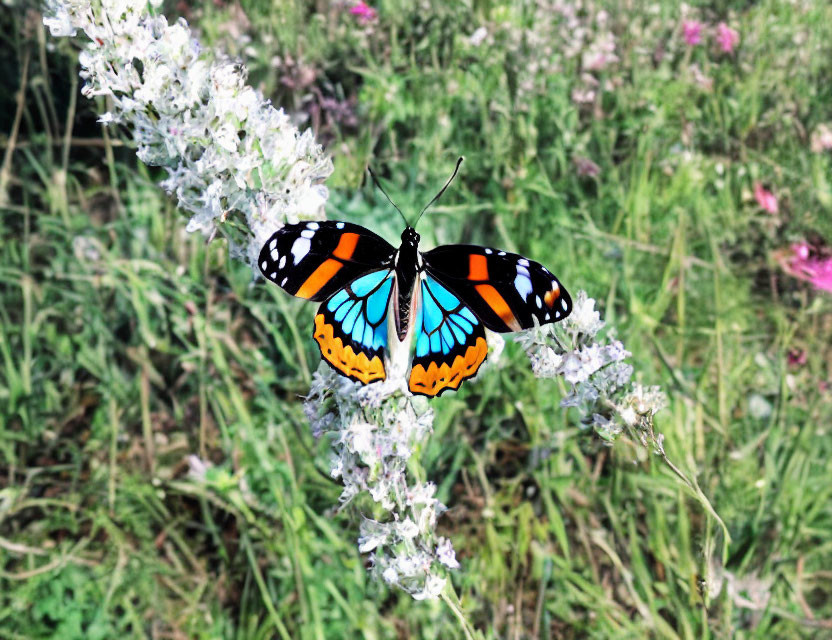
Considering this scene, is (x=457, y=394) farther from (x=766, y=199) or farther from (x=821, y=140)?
(x=821, y=140)

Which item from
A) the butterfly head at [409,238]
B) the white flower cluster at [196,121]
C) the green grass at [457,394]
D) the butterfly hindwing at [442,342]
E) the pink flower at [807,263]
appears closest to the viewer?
the white flower cluster at [196,121]

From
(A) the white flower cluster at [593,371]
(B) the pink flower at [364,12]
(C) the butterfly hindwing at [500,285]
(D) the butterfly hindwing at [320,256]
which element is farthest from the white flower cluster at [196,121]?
(B) the pink flower at [364,12]

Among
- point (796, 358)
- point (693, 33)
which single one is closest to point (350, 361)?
point (796, 358)

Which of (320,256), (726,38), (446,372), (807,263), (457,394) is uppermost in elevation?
(726,38)

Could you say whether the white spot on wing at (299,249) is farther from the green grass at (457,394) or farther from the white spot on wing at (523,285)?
the green grass at (457,394)

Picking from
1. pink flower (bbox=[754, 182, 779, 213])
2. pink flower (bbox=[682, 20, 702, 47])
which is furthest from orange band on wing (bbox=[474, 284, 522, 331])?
pink flower (bbox=[682, 20, 702, 47])

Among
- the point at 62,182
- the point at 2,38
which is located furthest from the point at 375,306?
the point at 2,38

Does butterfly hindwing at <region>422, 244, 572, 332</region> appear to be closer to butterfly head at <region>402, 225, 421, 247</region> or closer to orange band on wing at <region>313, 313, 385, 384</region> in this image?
butterfly head at <region>402, 225, 421, 247</region>

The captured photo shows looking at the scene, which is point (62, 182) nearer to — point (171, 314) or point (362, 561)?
point (171, 314)
